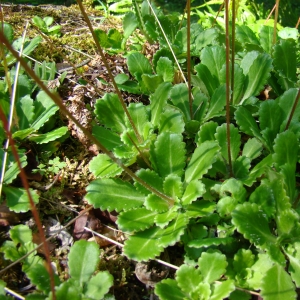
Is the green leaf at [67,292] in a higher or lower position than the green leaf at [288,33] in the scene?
lower

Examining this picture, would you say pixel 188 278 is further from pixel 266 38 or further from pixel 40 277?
pixel 266 38

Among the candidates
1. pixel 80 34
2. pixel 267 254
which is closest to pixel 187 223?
pixel 267 254

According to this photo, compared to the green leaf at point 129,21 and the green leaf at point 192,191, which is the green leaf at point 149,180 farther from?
the green leaf at point 129,21

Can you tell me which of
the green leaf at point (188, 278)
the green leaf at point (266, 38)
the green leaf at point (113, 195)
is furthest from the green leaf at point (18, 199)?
the green leaf at point (266, 38)

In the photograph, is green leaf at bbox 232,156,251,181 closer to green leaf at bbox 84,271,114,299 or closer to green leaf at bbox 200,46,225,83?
green leaf at bbox 200,46,225,83

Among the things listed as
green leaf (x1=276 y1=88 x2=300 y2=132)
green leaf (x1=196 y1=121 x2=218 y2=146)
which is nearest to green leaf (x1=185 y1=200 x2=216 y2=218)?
green leaf (x1=196 y1=121 x2=218 y2=146)

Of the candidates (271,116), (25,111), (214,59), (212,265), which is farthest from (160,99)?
(212,265)
